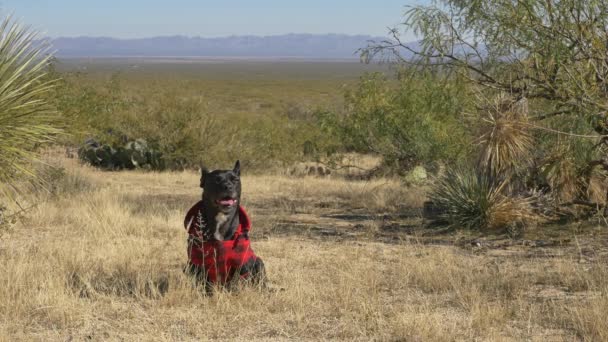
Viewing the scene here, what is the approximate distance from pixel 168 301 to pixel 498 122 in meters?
5.52

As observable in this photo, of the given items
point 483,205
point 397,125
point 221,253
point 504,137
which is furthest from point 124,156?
point 221,253

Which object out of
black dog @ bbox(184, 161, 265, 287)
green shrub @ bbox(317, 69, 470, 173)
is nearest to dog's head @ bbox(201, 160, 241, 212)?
black dog @ bbox(184, 161, 265, 287)

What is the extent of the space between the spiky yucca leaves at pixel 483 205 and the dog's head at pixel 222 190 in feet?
16.8

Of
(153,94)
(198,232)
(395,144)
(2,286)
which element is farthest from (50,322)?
(153,94)

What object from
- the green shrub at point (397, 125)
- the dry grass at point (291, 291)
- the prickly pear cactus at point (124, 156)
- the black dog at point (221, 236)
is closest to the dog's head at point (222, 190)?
the black dog at point (221, 236)

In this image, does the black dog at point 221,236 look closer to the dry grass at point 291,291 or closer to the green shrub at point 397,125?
the dry grass at point 291,291

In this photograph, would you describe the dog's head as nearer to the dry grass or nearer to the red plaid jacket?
the red plaid jacket

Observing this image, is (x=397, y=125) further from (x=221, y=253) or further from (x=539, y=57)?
(x=221, y=253)

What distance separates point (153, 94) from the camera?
67.5 feet

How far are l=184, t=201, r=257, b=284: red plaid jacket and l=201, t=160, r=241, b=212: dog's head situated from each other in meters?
0.23

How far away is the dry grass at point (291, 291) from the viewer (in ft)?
18.4

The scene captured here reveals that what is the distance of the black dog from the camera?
5.98 meters

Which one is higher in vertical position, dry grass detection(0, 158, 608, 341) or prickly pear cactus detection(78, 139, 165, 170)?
dry grass detection(0, 158, 608, 341)

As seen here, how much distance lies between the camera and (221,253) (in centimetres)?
612
